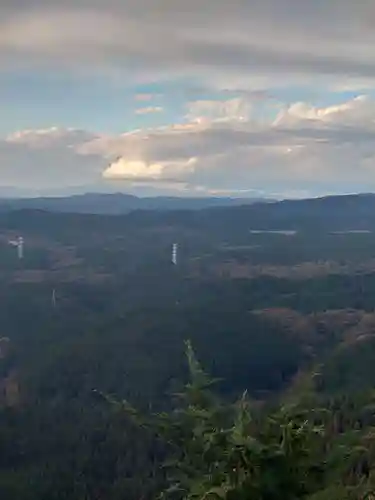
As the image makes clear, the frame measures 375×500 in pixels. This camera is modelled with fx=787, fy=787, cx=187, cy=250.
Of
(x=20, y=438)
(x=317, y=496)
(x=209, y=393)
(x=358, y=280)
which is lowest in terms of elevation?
(x=20, y=438)

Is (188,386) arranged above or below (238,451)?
above

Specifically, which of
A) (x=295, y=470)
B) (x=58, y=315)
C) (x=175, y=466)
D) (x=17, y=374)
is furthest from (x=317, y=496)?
(x=58, y=315)

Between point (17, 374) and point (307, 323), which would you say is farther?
point (307, 323)

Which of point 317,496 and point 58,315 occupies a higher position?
point 317,496

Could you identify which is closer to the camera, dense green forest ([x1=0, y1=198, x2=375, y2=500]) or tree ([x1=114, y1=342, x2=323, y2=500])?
tree ([x1=114, y1=342, x2=323, y2=500])

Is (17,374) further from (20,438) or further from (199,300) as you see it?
(199,300)

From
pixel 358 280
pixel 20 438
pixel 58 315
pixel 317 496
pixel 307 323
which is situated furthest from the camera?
pixel 358 280

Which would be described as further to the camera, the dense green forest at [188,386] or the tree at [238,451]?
the dense green forest at [188,386]

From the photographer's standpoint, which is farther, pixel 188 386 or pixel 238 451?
pixel 188 386
